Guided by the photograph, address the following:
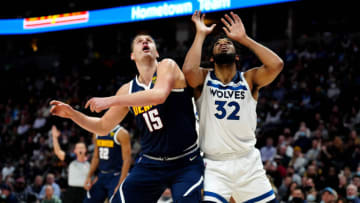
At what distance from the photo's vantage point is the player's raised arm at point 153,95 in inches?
135

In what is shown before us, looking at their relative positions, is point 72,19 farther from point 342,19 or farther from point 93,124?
point 93,124

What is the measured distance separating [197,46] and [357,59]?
30.7 ft

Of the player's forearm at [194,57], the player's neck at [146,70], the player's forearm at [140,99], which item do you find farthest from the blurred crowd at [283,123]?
the player's forearm at [140,99]

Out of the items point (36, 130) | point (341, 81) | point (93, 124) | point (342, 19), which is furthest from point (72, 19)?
point (93, 124)

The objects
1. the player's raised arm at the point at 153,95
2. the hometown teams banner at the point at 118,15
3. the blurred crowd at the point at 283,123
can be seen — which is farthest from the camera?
the hometown teams banner at the point at 118,15

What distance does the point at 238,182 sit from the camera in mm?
3754

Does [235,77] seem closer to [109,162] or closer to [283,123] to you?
[109,162]

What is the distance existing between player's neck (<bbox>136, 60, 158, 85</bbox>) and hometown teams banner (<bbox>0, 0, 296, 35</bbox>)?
5864 mm

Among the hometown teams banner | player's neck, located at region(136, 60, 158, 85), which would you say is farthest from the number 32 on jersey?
the hometown teams banner

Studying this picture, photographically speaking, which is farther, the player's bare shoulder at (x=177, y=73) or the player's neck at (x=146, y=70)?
the player's neck at (x=146, y=70)

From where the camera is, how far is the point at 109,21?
12.5m

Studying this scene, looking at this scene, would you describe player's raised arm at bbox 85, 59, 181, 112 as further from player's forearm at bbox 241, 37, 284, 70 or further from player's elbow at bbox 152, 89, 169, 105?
player's forearm at bbox 241, 37, 284, 70

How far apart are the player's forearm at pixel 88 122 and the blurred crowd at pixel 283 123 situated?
7.91ft

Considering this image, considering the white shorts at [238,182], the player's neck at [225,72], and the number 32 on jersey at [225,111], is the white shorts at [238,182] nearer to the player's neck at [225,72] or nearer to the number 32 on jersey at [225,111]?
the number 32 on jersey at [225,111]
